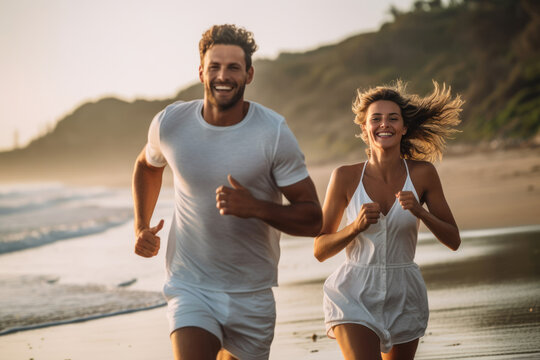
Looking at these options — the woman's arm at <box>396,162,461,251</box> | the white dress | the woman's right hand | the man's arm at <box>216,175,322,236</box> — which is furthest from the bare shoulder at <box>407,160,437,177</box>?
the man's arm at <box>216,175,322,236</box>

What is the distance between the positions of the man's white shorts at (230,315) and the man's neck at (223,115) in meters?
0.91

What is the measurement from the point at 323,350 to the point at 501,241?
A: 215 inches

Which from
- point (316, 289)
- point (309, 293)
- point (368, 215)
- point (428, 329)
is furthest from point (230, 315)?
point (316, 289)

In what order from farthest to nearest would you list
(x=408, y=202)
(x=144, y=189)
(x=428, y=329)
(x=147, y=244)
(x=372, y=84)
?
(x=372, y=84) < (x=428, y=329) < (x=144, y=189) < (x=408, y=202) < (x=147, y=244)

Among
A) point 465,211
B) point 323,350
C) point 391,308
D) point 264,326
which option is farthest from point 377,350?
point 465,211

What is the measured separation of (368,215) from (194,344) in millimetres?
1214

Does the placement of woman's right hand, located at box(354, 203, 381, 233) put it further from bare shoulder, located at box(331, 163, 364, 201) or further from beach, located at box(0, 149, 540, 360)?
beach, located at box(0, 149, 540, 360)

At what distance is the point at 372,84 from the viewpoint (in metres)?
75.8

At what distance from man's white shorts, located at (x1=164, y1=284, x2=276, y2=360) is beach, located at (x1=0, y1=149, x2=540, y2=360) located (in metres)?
1.71

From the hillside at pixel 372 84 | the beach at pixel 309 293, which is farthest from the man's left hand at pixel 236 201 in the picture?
the hillside at pixel 372 84

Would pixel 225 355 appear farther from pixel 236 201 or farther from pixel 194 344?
pixel 236 201

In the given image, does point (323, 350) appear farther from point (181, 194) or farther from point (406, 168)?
point (181, 194)

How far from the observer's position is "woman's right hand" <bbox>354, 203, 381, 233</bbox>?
419cm

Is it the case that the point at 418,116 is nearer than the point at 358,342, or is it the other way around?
the point at 358,342
